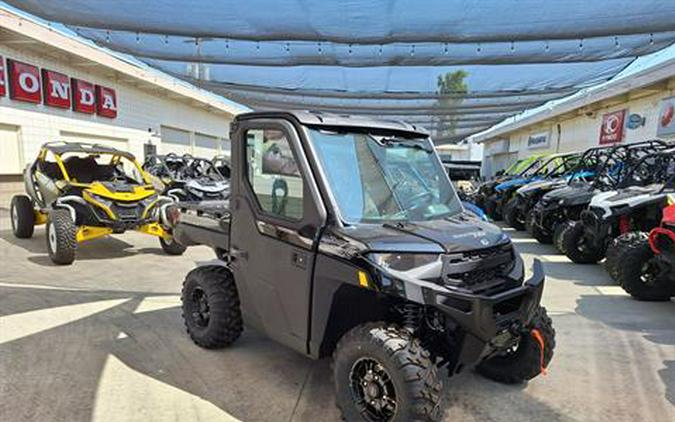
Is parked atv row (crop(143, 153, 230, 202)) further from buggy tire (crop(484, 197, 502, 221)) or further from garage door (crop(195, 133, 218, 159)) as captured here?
garage door (crop(195, 133, 218, 159))

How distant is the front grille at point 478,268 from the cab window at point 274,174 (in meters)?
0.92

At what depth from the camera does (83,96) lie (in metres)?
14.3

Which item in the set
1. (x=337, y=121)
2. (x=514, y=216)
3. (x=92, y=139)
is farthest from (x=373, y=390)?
(x=92, y=139)

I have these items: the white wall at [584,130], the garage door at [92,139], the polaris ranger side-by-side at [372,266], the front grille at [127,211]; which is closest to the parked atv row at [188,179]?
the front grille at [127,211]

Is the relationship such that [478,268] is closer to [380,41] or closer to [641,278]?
[641,278]

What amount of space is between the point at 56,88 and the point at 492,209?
12.8 m

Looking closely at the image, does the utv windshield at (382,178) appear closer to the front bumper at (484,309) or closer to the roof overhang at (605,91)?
the front bumper at (484,309)

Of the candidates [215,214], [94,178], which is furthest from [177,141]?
[215,214]

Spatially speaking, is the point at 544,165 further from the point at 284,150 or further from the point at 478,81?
the point at 284,150

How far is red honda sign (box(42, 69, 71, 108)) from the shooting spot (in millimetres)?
12859

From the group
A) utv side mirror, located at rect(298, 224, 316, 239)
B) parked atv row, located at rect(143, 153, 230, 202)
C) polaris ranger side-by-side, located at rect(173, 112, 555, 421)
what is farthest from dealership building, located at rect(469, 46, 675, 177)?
parked atv row, located at rect(143, 153, 230, 202)

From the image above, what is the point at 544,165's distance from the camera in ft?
38.5

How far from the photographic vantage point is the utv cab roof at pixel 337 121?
287 cm

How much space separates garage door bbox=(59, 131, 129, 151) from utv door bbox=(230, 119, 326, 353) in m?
12.8
